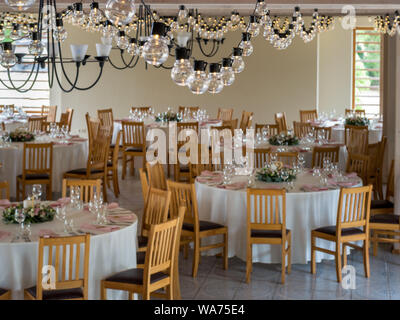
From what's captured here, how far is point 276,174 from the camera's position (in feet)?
23.5

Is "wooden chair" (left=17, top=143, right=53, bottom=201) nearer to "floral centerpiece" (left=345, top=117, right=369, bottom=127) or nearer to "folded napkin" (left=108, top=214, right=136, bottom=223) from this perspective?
"folded napkin" (left=108, top=214, right=136, bottom=223)

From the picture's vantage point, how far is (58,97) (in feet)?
51.4

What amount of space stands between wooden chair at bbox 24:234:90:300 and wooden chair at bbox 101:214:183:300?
0.30 meters

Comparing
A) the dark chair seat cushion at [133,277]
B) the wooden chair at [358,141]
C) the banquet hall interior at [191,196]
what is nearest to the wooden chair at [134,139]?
the banquet hall interior at [191,196]

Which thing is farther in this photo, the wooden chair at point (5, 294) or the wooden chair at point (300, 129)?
the wooden chair at point (300, 129)

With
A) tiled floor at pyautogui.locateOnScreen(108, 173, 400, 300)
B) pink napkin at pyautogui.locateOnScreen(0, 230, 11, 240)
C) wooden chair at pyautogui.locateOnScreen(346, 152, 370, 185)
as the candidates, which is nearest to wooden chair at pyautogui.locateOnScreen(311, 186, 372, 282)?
tiled floor at pyautogui.locateOnScreen(108, 173, 400, 300)

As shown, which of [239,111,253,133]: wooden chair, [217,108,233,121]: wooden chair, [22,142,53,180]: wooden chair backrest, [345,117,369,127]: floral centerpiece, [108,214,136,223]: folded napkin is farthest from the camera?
[217,108,233,121]: wooden chair

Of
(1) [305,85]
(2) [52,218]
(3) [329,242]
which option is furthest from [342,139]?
(2) [52,218]

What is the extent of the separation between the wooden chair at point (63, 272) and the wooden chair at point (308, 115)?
9647 mm

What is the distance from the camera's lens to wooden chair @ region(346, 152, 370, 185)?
Result: 28.7 ft

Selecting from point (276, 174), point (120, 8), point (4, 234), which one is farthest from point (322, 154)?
point (120, 8)

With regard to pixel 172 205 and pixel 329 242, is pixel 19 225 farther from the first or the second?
pixel 329 242

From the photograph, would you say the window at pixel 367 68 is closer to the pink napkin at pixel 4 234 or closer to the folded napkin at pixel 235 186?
the folded napkin at pixel 235 186

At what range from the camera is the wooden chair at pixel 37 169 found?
8.91 m
